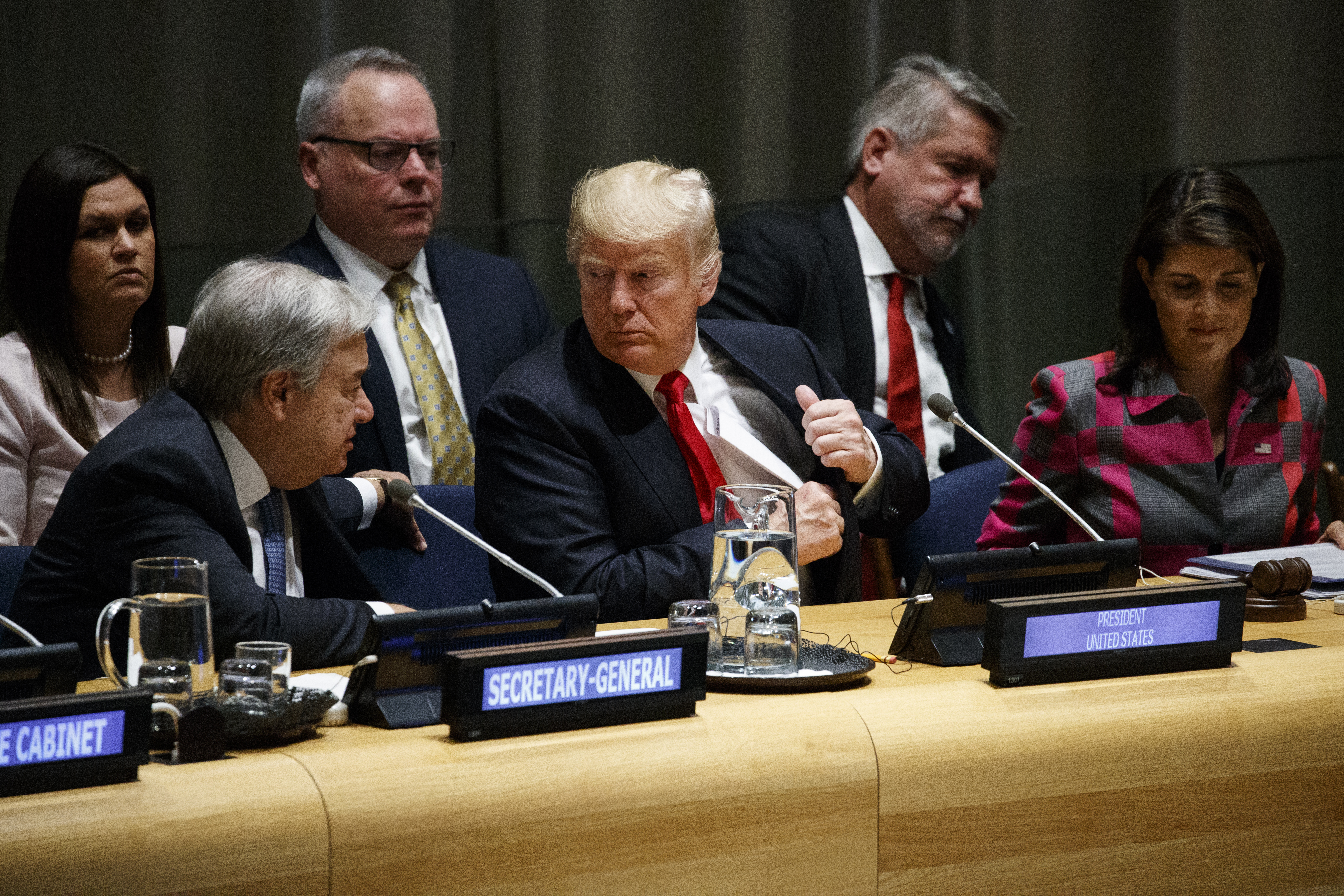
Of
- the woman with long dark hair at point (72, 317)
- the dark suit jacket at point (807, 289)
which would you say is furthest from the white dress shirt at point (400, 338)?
the dark suit jacket at point (807, 289)

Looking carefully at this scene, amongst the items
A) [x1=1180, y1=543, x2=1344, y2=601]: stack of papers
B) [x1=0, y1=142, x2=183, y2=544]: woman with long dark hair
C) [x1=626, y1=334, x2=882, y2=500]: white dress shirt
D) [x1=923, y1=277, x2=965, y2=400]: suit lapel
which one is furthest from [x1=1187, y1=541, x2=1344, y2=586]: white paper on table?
[x1=0, y1=142, x2=183, y2=544]: woman with long dark hair

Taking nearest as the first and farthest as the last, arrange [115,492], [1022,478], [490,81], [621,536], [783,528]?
[783,528], [115,492], [621,536], [1022,478], [490,81]

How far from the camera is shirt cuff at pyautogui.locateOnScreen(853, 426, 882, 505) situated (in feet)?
8.07

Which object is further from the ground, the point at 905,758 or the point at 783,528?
the point at 783,528

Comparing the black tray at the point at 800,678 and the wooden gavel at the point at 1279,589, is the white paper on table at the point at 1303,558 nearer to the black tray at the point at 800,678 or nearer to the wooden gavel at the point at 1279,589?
the wooden gavel at the point at 1279,589

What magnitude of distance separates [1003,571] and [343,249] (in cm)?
189

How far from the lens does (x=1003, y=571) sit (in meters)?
1.76

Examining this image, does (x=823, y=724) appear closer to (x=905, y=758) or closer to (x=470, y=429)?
(x=905, y=758)

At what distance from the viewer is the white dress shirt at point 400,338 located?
3.07m

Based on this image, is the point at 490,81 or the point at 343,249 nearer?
the point at 343,249

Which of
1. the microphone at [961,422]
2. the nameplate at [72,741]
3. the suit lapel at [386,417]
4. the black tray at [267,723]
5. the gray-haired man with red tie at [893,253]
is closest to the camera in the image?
the nameplate at [72,741]

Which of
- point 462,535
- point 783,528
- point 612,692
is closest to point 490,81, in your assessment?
point 462,535

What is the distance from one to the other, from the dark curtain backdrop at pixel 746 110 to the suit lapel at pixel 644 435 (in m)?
1.63

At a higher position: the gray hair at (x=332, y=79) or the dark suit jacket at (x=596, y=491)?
the gray hair at (x=332, y=79)
